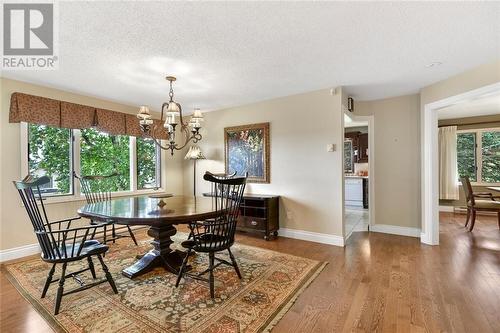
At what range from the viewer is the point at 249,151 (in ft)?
14.7

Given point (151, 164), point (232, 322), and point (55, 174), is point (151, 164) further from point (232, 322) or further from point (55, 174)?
point (232, 322)

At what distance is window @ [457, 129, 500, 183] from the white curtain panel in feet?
0.97

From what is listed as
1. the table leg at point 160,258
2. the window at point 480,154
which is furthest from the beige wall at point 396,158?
the table leg at point 160,258

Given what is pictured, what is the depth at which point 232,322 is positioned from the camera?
178cm

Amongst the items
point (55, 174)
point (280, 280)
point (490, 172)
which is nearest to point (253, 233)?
point (280, 280)

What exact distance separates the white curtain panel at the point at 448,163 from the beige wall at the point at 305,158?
423 cm

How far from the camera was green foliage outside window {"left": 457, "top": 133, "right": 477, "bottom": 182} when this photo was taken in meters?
5.87

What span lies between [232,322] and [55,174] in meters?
3.50

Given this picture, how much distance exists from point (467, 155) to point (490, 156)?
41 centimetres

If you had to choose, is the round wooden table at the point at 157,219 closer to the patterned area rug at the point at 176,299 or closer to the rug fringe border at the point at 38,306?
the patterned area rug at the point at 176,299

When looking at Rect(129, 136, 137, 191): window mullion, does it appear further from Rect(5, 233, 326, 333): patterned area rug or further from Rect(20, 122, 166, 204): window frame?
Rect(5, 233, 326, 333): patterned area rug

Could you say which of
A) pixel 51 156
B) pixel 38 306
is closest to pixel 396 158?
pixel 38 306

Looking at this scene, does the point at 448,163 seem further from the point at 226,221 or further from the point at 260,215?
the point at 226,221

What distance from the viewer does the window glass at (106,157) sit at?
3953 mm
